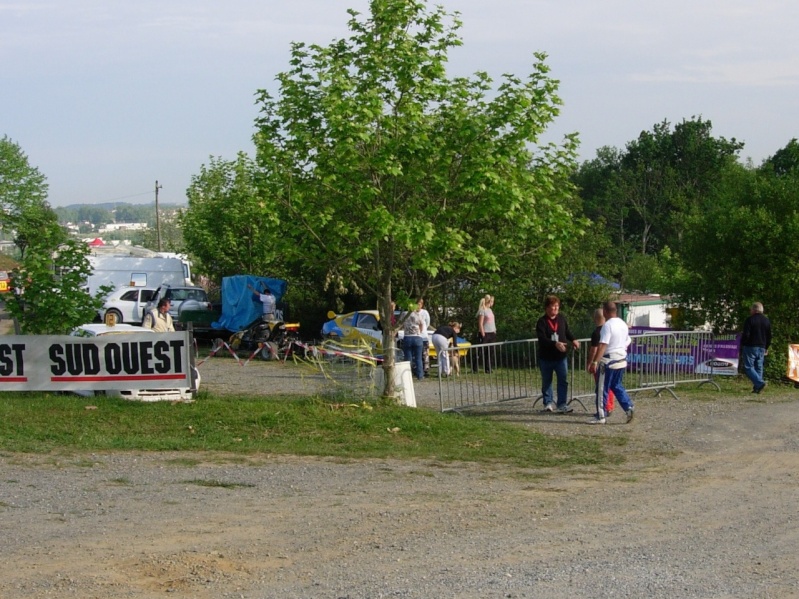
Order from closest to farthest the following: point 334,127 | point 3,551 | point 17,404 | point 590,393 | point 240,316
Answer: point 3,551
point 334,127
point 17,404
point 590,393
point 240,316

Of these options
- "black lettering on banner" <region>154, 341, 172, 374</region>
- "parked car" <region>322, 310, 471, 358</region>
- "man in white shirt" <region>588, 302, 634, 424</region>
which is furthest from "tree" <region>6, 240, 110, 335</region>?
"parked car" <region>322, 310, 471, 358</region>

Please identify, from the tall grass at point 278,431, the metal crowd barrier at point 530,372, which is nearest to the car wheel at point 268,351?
the metal crowd barrier at point 530,372

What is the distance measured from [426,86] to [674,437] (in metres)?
6.05

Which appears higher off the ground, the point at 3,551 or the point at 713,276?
the point at 713,276

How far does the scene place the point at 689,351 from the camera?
62.5ft

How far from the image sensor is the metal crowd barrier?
16.6 m

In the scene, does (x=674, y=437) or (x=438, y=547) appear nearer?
(x=438, y=547)

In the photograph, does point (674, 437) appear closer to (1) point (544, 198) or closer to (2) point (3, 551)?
(1) point (544, 198)

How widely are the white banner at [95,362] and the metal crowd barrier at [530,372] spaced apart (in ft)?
13.5

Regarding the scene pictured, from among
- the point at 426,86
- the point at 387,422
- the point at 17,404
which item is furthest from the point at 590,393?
the point at 17,404

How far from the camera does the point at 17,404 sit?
1495cm

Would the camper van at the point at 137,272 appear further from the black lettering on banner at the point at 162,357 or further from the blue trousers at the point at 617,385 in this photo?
the blue trousers at the point at 617,385

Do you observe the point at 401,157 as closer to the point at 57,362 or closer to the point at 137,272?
the point at 57,362

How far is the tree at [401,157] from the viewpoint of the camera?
46.3 ft
